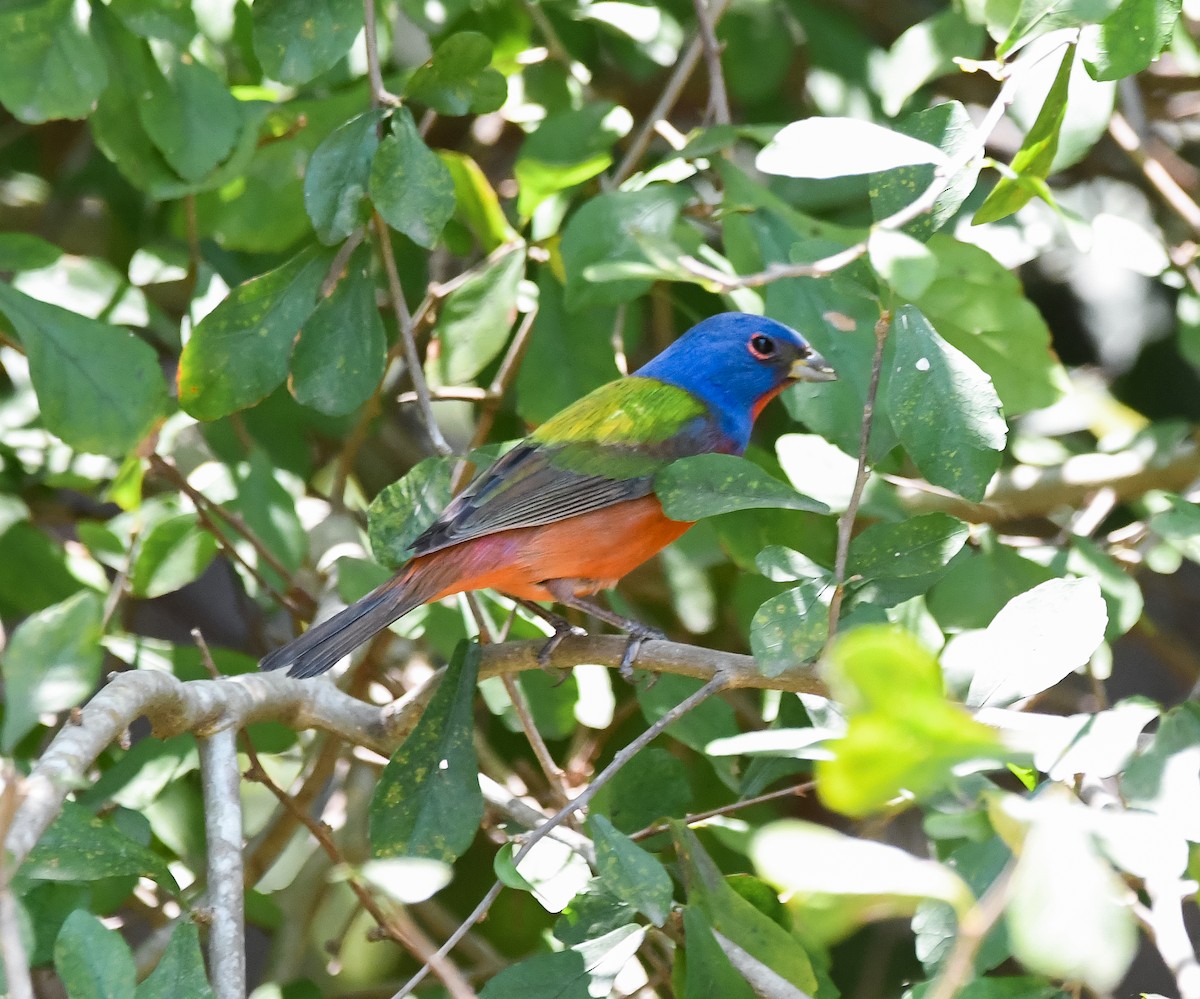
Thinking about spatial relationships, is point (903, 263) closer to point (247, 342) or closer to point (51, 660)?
point (51, 660)

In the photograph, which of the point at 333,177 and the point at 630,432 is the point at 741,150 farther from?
the point at 333,177

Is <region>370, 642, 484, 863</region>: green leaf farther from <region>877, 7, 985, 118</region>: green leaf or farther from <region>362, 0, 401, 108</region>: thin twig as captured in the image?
<region>877, 7, 985, 118</region>: green leaf

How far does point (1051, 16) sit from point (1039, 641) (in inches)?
36.2

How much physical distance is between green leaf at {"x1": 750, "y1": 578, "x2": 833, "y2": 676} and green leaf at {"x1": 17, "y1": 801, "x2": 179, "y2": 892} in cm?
101

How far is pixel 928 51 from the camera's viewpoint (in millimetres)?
3260

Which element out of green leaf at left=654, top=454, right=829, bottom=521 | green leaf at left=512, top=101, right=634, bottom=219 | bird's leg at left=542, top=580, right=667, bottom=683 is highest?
green leaf at left=512, top=101, right=634, bottom=219

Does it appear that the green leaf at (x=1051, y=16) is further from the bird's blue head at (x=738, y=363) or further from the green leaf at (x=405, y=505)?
the bird's blue head at (x=738, y=363)

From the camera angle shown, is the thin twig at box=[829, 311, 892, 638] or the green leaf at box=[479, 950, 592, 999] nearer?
the thin twig at box=[829, 311, 892, 638]

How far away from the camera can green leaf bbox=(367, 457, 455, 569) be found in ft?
8.93

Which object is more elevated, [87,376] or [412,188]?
[412,188]

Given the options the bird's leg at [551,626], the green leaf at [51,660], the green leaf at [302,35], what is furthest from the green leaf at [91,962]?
the green leaf at [302,35]

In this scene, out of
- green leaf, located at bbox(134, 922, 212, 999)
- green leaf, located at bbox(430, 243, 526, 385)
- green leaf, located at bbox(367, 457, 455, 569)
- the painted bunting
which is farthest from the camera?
green leaf, located at bbox(430, 243, 526, 385)

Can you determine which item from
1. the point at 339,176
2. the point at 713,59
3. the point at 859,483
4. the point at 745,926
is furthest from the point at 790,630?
the point at 713,59

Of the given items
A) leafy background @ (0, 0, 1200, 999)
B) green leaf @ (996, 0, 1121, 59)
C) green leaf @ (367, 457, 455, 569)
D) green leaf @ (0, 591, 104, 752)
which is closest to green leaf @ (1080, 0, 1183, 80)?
leafy background @ (0, 0, 1200, 999)
